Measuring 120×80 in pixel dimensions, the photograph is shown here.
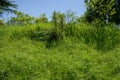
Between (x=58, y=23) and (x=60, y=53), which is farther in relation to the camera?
(x=58, y=23)

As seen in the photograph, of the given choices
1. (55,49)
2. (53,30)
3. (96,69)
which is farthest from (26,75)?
(53,30)

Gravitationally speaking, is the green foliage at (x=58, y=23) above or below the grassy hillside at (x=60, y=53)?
above

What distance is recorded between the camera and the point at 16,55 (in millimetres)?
8516

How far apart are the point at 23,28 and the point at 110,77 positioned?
538 centimetres

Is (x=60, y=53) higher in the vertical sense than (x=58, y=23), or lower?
lower

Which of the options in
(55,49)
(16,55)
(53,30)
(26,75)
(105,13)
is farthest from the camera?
(105,13)

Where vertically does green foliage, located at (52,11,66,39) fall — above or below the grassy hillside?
above

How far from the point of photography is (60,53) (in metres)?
9.27

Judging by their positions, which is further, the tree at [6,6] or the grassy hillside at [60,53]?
the tree at [6,6]

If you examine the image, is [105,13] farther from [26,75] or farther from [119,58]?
[26,75]

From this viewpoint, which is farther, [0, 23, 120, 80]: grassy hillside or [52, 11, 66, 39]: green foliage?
[52, 11, 66, 39]: green foliage

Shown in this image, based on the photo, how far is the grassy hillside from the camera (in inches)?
296

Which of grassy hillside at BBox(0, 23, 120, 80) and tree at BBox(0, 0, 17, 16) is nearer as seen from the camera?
grassy hillside at BBox(0, 23, 120, 80)

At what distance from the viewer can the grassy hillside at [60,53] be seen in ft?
24.6
